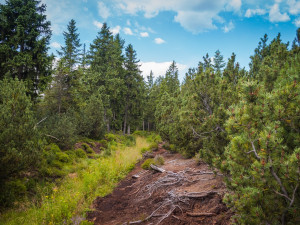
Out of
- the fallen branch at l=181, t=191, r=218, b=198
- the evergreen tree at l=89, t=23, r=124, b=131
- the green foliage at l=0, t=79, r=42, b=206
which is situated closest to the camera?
the fallen branch at l=181, t=191, r=218, b=198

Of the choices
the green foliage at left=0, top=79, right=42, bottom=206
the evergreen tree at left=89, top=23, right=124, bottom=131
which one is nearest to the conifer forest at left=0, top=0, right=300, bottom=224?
the green foliage at left=0, top=79, right=42, bottom=206

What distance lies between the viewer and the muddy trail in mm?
4141

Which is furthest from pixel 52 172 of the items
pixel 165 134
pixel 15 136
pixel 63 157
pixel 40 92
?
pixel 165 134

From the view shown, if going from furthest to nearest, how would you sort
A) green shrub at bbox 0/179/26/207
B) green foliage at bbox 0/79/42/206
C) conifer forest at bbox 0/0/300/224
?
green shrub at bbox 0/179/26/207
green foliage at bbox 0/79/42/206
conifer forest at bbox 0/0/300/224

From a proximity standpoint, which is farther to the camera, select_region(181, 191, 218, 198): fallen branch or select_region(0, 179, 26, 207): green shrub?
select_region(0, 179, 26, 207): green shrub

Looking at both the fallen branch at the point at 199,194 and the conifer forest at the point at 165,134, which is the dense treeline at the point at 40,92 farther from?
the fallen branch at the point at 199,194

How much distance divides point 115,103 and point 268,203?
79.6 feet

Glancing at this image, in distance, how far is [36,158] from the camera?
241 inches

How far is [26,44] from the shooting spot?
11.4 m

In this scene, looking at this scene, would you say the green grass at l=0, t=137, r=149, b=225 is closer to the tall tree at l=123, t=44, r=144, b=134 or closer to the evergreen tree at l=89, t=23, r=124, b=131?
the evergreen tree at l=89, t=23, r=124, b=131

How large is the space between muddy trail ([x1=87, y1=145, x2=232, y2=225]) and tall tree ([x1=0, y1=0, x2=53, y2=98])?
29.6 ft

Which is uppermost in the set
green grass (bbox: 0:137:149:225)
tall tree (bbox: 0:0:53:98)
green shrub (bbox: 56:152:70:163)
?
tall tree (bbox: 0:0:53:98)

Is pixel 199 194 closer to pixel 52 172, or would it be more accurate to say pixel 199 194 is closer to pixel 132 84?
pixel 52 172

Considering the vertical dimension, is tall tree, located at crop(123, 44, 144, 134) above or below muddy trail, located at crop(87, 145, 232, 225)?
above
